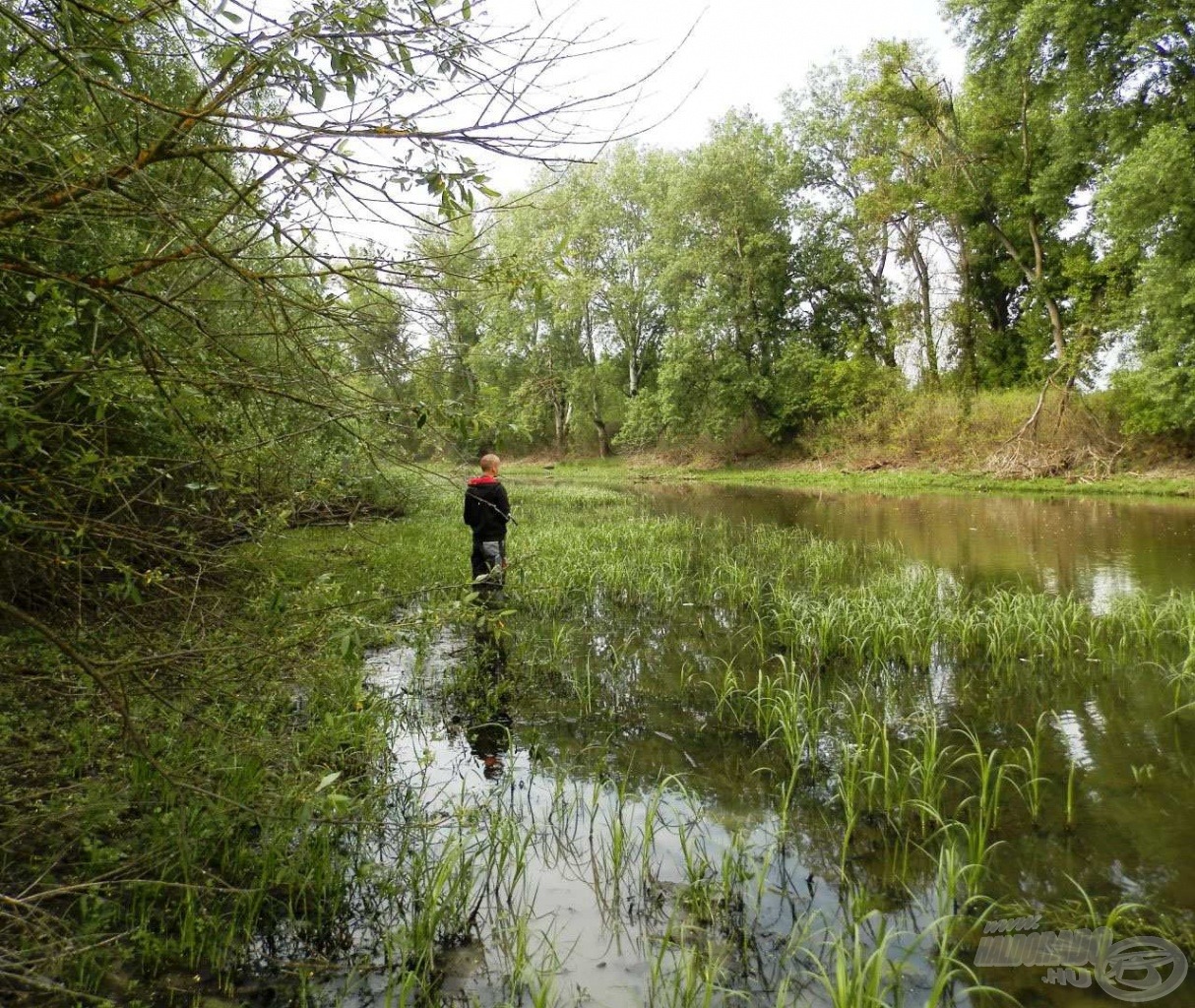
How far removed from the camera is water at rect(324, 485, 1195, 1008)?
278 centimetres

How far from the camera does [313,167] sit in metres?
1.98

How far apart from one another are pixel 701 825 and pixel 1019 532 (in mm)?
13523

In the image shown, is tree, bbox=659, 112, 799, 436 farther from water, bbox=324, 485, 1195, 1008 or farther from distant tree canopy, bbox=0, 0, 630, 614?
distant tree canopy, bbox=0, 0, 630, 614

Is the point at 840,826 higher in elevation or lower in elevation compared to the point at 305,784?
lower

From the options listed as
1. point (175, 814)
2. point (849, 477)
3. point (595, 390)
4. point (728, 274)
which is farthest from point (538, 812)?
point (595, 390)

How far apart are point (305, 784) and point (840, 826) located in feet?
9.23

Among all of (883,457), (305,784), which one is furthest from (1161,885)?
(883,457)

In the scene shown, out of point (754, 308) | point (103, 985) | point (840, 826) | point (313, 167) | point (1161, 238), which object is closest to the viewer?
point (313, 167)

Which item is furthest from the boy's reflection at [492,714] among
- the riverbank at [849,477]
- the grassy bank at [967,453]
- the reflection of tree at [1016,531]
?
the grassy bank at [967,453]

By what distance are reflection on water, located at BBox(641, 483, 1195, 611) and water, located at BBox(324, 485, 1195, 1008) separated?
4.00 m

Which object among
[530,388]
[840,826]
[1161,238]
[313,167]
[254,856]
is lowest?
[840,826]

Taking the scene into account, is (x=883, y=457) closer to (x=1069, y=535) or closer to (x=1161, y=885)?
(x=1069, y=535)

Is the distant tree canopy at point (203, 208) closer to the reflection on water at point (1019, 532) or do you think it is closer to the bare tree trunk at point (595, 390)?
the reflection on water at point (1019, 532)

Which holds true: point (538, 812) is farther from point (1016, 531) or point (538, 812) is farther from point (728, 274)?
point (728, 274)
